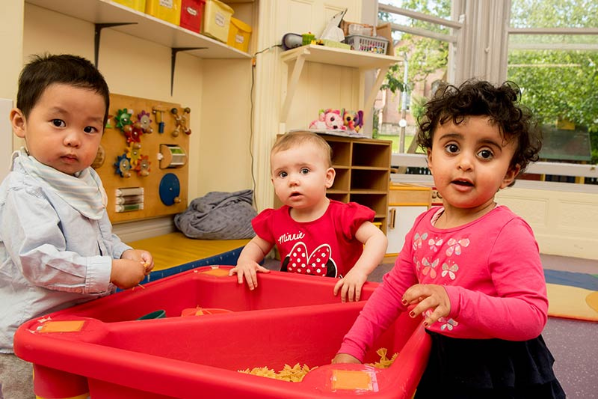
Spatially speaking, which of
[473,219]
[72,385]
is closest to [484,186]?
[473,219]

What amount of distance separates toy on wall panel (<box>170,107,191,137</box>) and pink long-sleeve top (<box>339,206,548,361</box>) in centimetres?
203

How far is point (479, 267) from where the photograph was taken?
2.35ft

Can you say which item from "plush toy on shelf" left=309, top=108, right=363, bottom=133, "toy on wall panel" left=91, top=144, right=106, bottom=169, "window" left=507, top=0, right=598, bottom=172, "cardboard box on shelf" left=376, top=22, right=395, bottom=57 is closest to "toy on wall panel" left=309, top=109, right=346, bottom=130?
"plush toy on shelf" left=309, top=108, right=363, bottom=133

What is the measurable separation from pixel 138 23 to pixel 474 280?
1912 mm

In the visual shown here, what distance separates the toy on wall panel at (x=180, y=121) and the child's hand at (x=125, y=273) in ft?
6.25

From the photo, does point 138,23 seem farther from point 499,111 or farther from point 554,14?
point 554,14

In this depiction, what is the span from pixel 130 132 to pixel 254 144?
0.83m

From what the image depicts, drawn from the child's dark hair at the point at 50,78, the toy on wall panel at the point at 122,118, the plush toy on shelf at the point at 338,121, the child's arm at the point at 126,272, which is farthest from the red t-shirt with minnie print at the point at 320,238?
the plush toy on shelf at the point at 338,121

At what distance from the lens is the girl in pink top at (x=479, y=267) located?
25.4 inches

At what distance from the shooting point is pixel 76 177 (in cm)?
91

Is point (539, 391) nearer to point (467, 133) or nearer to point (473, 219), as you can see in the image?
point (473, 219)

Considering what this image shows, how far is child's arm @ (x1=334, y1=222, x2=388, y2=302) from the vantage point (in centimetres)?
95

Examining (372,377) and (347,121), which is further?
(347,121)

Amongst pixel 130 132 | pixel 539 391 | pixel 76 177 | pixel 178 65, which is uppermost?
pixel 178 65
